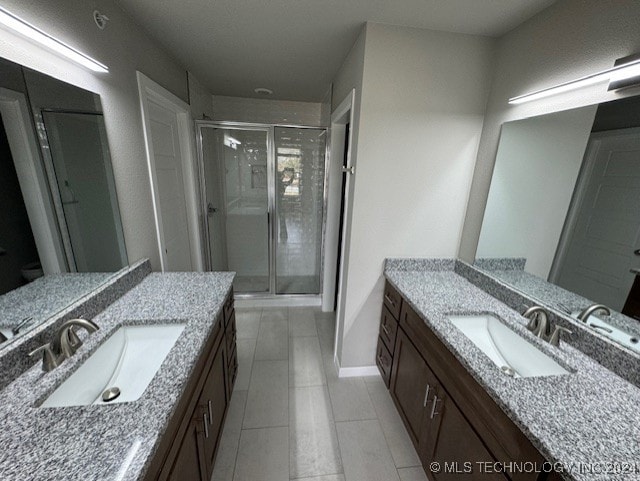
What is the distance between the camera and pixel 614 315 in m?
1.06

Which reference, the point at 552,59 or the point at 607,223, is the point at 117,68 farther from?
the point at 607,223

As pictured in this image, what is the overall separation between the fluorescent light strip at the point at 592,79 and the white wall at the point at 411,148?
0.35 metres

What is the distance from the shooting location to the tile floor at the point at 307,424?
1.40 m

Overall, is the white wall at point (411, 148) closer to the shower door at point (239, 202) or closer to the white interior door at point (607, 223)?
the white interior door at point (607, 223)

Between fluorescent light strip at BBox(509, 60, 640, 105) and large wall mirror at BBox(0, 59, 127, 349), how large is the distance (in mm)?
2186

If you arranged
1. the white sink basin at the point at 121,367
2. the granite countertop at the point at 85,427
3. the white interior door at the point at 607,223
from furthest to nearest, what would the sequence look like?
the white interior door at the point at 607,223 < the white sink basin at the point at 121,367 < the granite countertop at the point at 85,427

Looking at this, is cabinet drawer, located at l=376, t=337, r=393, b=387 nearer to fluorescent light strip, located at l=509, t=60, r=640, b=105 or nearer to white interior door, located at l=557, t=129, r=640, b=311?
white interior door, located at l=557, t=129, r=640, b=311

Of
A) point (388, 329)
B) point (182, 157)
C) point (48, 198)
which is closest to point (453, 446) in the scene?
point (388, 329)

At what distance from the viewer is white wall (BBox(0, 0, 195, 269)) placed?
97cm

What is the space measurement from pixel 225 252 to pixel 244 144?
138 centimetres

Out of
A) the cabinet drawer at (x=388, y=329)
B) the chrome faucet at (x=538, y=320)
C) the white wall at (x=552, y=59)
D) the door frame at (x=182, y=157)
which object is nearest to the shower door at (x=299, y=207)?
the door frame at (x=182, y=157)

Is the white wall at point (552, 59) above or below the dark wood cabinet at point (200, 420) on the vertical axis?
above

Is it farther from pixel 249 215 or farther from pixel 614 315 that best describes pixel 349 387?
pixel 249 215

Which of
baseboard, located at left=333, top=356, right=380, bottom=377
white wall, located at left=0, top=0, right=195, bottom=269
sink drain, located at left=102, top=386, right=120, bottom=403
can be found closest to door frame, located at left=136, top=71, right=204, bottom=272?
white wall, located at left=0, top=0, right=195, bottom=269
